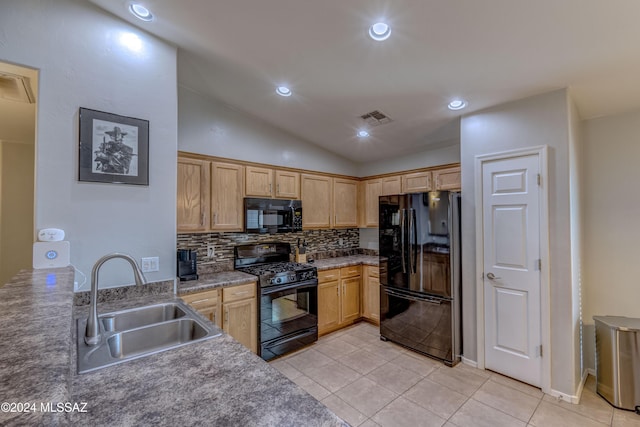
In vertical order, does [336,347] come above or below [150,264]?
below

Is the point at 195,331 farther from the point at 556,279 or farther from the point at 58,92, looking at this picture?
the point at 556,279

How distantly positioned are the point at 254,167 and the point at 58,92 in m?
1.92

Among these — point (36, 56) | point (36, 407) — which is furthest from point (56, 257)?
point (36, 407)

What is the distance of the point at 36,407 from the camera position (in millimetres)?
484

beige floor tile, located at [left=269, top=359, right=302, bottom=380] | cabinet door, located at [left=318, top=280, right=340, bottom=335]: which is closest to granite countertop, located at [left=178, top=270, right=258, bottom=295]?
beige floor tile, located at [left=269, top=359, right=302, bottom=380]

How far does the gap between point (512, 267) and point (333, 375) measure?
2025mm

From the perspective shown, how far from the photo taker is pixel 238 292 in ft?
9.89

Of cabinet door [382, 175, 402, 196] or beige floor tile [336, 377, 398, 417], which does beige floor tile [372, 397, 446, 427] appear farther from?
cabinet door [382, 175, 402, 196]

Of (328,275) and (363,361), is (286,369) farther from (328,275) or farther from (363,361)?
(328,275)

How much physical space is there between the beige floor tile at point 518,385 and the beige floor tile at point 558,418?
0.55ft

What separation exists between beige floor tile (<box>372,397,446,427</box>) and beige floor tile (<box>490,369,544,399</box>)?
0.92 m

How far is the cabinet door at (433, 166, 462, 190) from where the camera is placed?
3656 mm

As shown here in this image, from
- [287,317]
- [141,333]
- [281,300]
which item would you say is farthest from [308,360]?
[141,333]

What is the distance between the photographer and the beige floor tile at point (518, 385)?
2.56 m
